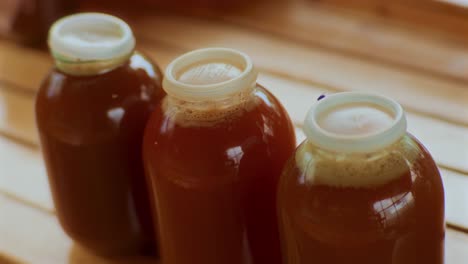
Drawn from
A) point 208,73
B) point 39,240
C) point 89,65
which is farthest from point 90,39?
point 39,240

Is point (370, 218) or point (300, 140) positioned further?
point (300, 140)

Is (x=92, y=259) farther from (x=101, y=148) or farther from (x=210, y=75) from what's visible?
(x=210, y=75)

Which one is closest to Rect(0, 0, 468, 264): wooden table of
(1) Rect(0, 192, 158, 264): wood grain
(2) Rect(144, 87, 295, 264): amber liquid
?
(1) Rect(0, 192, 158, 264): wood grain

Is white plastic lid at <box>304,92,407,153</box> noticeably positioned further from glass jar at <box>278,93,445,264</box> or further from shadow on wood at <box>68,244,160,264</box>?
shadow on wood at <box>68,244,160,264</box>

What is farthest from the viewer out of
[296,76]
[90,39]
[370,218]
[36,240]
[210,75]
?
[296,76]

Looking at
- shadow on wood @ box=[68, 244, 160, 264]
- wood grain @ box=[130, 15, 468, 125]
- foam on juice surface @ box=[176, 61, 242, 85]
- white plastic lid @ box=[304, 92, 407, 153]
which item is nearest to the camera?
white plastic lid @ box=[304, 92, 407, 153]

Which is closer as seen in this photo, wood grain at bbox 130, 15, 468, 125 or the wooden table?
the wooden table

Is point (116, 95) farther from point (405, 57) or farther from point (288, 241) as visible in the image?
point (405, 57)

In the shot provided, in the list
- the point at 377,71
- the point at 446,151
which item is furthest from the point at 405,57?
the point at 446,151
